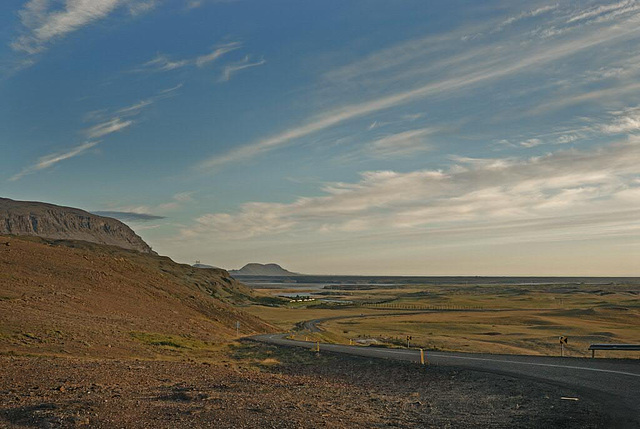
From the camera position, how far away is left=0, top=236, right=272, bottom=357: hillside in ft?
84.2

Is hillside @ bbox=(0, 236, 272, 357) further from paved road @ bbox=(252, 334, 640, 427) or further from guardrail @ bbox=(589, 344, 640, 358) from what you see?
guardrail @ bbox=(589, 344, 640, 358)

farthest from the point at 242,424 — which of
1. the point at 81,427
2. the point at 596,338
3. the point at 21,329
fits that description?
the point at 596,338

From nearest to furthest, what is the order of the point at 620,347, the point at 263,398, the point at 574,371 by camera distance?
the point at 263,398 → the point at 574,371 → the point at 620,347

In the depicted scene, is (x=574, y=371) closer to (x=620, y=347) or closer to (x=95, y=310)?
(x=620, y=347)

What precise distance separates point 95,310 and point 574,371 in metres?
31.3

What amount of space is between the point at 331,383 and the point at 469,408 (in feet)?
21.3

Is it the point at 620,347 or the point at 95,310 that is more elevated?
the point at 95,310

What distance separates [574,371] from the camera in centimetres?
2116

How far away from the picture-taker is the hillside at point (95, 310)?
84.2ft

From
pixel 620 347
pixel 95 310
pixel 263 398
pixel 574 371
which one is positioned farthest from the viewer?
pixel 95 310

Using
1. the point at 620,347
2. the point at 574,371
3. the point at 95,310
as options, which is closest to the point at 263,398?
the point at 574,371

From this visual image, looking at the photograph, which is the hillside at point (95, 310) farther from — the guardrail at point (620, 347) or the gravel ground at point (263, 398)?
the guardrail at point (620, 347)

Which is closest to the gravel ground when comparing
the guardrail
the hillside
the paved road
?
the paved road

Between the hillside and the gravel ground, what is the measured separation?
17.4ft
